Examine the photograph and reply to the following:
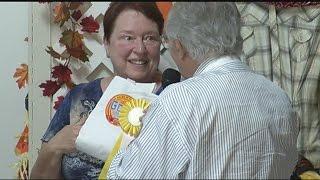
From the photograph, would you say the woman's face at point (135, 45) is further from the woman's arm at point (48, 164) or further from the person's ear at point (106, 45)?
the woman's arm at point (48, 164)

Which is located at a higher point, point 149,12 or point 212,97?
point 149,12

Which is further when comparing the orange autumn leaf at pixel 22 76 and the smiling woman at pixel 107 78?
the orange autumn leaf at pixel 22 76

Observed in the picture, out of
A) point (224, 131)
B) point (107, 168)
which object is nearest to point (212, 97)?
point (224, 131)

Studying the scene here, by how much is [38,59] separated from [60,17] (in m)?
0.11

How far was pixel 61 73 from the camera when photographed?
113 cm

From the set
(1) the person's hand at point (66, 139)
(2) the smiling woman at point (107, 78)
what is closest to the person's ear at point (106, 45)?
(2) the smiling woman at point (107, 78)

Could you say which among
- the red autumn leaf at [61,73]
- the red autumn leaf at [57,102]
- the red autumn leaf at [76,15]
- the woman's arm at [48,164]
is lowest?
the woman's arm at [48,164]

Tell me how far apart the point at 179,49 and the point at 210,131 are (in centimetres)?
15

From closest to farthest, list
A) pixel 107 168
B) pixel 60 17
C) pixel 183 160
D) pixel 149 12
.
Answer: pixel 183 160, pixel 107 168, pixel 149 12, pixel 60 17

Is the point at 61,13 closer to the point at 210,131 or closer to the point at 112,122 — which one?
the point at 112,122

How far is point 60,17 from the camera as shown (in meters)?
1.11

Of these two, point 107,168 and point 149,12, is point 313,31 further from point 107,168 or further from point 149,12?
point 107,168

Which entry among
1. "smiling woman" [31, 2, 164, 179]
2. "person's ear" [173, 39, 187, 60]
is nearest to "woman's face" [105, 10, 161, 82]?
"smiling woman" [31, 2, 164, 179]

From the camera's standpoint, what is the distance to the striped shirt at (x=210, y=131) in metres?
0.72
